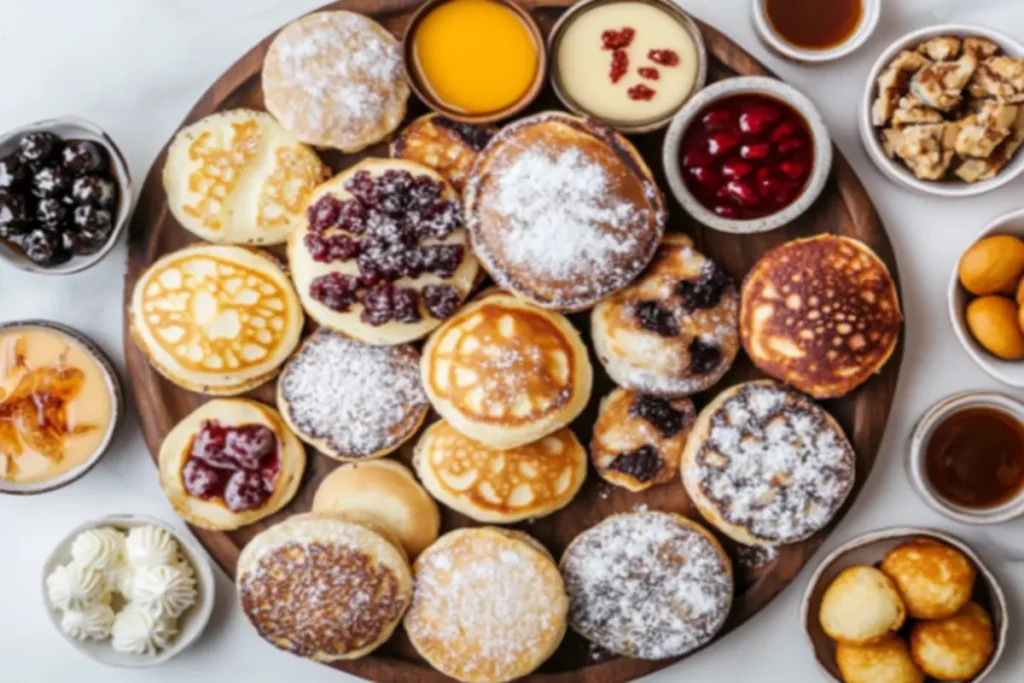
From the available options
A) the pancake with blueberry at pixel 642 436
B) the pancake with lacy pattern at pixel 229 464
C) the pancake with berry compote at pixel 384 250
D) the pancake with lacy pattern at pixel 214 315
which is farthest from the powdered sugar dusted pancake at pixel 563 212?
the pancake with lacy pattern at pixel 229 464

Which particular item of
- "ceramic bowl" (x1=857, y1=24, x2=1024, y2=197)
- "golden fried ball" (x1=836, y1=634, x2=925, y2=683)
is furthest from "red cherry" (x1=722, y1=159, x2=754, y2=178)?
"golden fried ball" (x1=836, y1=634, x2=925, y2=683)

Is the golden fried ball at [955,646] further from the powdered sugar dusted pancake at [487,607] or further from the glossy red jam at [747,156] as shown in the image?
the glossy red jam at [747,156]

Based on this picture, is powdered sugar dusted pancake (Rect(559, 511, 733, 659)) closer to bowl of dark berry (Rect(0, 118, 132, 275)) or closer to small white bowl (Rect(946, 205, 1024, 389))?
small white bowl (Rect(946, 205, 1024, 389))

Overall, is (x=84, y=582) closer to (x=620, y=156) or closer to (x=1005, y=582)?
(x=620, y=156)

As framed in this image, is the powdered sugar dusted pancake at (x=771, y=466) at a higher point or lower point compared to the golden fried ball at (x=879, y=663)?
higher

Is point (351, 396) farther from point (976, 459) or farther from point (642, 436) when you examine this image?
point (976, 459)

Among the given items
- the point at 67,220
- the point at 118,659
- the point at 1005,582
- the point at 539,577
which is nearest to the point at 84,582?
the point at 118,659
